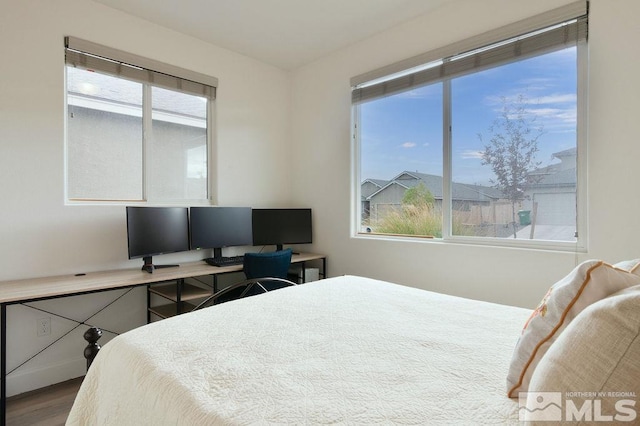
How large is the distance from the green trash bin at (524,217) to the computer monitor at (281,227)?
2.02m

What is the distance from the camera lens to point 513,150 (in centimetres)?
256

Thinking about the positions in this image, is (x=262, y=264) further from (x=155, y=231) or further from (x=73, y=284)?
(x=73, y=284)

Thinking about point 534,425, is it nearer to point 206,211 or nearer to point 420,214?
point 420,214

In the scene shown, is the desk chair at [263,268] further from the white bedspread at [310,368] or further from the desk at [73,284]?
the white bedspread at [310,368]

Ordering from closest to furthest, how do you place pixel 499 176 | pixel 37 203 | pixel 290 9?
pixel 37 203
pixel 499 176
pixel 290 9

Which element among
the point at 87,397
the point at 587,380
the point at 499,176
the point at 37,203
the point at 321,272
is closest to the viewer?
the point at 587,380

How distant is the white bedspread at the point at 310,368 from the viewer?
84cm

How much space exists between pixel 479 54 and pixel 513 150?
0.79 meters

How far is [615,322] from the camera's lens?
25.6 inches

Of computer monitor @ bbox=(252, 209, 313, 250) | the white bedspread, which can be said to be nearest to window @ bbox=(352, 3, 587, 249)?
computer monitor @ bbox=(252, 209, 313, 250)

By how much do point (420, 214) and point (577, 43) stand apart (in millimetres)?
1606

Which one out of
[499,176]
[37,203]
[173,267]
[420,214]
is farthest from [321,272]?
[37,203]

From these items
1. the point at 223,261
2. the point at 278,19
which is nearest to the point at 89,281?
the point at 223,261

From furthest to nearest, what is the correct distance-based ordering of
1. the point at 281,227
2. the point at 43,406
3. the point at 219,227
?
the point at 281,227 → the point at 219,227 → the point at 43,406
